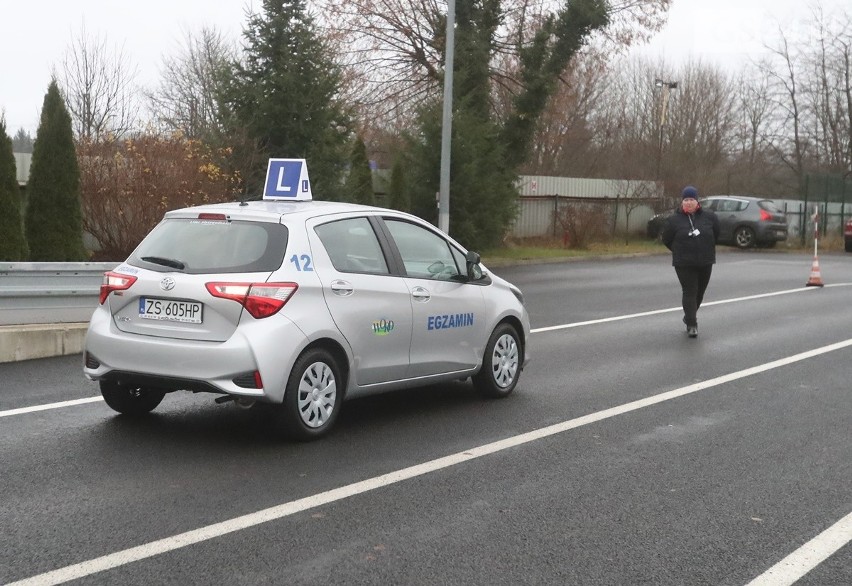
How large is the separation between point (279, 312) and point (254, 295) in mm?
188

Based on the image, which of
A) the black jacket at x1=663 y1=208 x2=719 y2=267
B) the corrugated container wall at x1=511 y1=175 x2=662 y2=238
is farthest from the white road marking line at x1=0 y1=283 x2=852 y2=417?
the corrugated container wall at x1=511 y1=175 x2=662 y2=238

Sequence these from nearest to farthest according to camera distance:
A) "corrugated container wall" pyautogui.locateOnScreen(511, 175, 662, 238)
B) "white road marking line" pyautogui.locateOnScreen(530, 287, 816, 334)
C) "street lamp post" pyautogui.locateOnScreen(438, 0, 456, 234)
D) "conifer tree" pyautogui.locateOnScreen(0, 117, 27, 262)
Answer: "white road marking line" pyautogui.locateOnScreen(530, 287, 816, 334)
"conifer tree" pyautogui.locateOnScreen(0, 117, 27, 262)
"street lamp post" pyautogui.locateOnScreen(438, 0, 456, 234)
"corrugated container wall" pyautogui.locateOnScreen(511, 175, 662, 238)

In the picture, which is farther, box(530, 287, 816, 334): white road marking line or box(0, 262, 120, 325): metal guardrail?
box(530, 287, 816, 334): white road marking line

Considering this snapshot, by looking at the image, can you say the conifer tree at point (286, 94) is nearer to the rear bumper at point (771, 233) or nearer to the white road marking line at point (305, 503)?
the white road marking line at point (305, 503)

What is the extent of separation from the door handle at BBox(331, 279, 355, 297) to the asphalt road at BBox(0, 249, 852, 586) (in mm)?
976

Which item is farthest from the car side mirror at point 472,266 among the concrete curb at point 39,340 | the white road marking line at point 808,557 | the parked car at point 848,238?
the parked car at point 848,238

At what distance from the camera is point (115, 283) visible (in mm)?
7117

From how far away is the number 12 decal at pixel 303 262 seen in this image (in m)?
6.93

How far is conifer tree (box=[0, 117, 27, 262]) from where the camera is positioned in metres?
14.7

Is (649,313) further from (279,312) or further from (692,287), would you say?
(279,312)

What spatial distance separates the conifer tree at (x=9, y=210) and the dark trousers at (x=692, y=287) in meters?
8.82

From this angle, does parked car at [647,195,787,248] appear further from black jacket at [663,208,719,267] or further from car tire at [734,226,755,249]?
black jacket at [663,208,719,267]

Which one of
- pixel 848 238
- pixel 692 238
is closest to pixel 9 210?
pixel 692 238

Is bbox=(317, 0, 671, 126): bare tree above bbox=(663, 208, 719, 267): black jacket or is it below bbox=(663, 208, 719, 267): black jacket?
above
